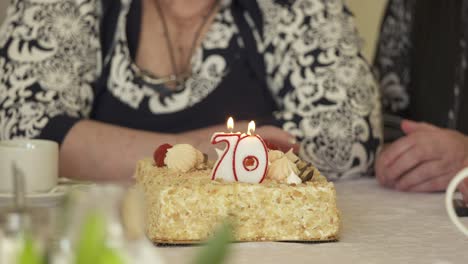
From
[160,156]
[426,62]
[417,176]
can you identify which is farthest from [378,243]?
[426,62]

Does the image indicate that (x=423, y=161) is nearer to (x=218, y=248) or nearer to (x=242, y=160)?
(x=242, y=160)

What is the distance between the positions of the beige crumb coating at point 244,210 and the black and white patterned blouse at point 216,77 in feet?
1.84

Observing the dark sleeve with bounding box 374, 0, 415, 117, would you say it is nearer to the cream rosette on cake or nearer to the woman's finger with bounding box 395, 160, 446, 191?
the woman's finger with bounding box 395, 160, 446, 191

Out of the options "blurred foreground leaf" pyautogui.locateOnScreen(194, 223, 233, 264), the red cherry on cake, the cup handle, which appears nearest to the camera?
"blurred foreground leaf" pyautogui.locateOnScreen(194, 223, 233, 264)

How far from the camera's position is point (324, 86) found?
1.55 meters

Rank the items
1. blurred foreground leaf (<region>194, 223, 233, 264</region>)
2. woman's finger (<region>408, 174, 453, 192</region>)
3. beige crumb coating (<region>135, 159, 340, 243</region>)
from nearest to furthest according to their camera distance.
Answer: blurred foreground leaf (<region>194, 223, 233, 264</region>), beige crumb coating (<region>135, 159, 340, 243</region>), woman's finger (<region>408, 174, 453, 192</region>)

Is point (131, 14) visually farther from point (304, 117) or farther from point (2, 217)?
point (2, 217)

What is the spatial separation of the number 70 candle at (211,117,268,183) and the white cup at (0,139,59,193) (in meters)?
0.29

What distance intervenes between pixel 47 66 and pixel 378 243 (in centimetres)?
76

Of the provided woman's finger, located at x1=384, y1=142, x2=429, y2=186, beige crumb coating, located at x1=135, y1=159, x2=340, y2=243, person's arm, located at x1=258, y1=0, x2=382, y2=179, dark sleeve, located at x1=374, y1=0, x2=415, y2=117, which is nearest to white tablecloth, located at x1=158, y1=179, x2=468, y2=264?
beige crumb coating, located at x1=135, y1=159, x2=340, y2=243

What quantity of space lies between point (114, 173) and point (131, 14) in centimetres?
35

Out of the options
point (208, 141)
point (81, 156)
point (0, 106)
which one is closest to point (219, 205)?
point (208, 141)

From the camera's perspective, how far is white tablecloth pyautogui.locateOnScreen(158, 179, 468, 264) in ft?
2.87

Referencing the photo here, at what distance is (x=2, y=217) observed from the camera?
0.45 meters
